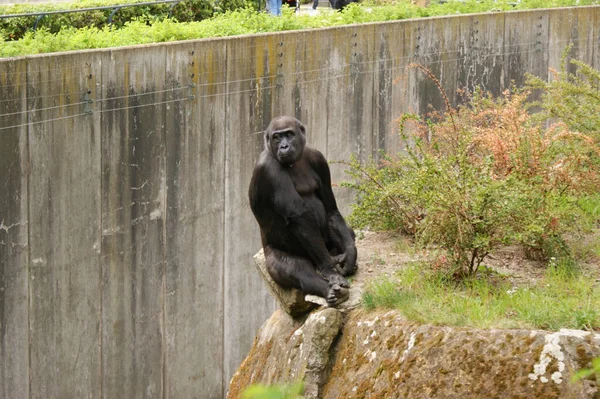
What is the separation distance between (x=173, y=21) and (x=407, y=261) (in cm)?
965

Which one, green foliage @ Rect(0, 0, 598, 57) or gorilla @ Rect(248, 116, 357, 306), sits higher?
green foliage @ Rect(0, 0, 598, 57)

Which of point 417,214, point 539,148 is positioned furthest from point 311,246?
point 539,148

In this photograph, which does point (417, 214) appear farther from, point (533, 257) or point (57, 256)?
point (57, 256)

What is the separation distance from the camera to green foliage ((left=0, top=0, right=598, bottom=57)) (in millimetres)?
12664

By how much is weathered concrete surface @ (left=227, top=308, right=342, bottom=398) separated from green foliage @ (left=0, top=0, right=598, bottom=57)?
4.66 m

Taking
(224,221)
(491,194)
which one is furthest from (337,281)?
(224,221)

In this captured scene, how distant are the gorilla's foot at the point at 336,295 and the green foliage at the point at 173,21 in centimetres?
522

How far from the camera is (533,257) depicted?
9.17 meters

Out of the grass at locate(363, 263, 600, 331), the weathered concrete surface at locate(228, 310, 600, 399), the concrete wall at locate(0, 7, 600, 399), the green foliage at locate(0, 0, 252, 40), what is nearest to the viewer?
the weathered concrete surface at locate(228, 310, 600, 399)

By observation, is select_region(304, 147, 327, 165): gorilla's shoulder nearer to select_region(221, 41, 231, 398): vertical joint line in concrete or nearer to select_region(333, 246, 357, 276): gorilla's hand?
select_region(333, 246, 357, 276): gorilla's hand

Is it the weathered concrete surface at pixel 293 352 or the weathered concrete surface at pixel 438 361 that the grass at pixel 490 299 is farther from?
the weathered concrete surface at pixel 293 352


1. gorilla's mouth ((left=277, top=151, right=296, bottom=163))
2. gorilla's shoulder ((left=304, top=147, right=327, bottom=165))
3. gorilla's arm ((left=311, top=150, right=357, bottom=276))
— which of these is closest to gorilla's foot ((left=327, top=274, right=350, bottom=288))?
gorilla's arm ((left=311, top=150, right=357, bottom=276))

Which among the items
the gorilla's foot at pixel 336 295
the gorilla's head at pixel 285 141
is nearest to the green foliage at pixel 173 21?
the gorilla's head at pixel 285 141

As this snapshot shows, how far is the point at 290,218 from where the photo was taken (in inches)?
348
